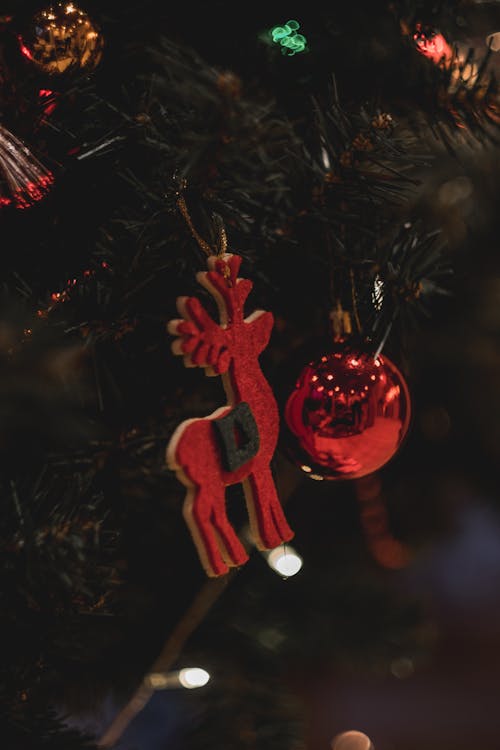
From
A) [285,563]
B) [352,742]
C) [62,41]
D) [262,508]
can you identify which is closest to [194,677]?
[285,563]

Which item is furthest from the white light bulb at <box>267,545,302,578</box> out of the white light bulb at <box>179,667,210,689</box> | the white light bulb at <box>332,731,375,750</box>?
the white light bulb at <box>332,731,375,750</box>

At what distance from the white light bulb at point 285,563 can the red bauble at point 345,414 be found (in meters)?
0.26

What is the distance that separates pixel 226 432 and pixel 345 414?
0.33ft

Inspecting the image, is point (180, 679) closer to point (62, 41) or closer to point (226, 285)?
point (226, 285)

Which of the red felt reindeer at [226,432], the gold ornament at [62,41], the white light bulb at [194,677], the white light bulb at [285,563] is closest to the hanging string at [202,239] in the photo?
the red felt reindeer at [226,432]

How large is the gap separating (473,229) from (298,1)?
411 millimetres

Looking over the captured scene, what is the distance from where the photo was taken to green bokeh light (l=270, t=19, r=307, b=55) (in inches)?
24.2

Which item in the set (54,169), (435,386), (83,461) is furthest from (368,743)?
(54,169)

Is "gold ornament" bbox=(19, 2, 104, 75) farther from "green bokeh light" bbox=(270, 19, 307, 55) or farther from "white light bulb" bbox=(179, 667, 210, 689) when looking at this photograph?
"white light bulb" bbox=(179, 667, 210, 689)

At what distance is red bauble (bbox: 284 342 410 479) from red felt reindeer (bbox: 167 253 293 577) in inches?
1.0

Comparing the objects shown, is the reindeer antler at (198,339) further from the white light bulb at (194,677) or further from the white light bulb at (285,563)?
the white light bulb at (194,677)

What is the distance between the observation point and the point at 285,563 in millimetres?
820

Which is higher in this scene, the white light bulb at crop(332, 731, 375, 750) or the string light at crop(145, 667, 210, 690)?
the string light at crop(145, 667, 210, 690)

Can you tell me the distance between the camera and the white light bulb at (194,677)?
32.0 inches
